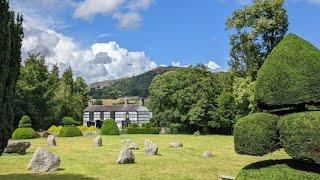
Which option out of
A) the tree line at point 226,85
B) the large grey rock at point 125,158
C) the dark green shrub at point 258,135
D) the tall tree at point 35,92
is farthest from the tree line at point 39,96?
the dark green shrub at point 258,135

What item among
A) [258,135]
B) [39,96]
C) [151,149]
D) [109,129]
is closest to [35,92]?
[39,96]

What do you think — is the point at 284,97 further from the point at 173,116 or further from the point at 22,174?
the point at 173,116

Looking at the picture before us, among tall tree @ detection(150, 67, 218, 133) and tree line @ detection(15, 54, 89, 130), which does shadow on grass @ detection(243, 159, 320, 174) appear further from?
tree line @ detection(15, 54, 89, 130)

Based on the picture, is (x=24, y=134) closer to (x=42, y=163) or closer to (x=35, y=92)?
(x=35, y=92)

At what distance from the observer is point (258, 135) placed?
39.9 feet

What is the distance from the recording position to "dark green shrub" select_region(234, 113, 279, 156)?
12.1m

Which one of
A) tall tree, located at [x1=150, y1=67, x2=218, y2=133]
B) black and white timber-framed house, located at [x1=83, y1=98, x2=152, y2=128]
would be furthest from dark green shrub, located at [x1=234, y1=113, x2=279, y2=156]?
black and white timber-framed house, located at [x1=83, y1=98, x2=152, y2=128]

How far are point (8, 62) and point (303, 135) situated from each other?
10.7m

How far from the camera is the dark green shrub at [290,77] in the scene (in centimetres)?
1207

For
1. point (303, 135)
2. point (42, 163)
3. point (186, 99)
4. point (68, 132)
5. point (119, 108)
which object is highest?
point (119, 108)

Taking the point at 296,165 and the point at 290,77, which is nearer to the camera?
the point at 290,77

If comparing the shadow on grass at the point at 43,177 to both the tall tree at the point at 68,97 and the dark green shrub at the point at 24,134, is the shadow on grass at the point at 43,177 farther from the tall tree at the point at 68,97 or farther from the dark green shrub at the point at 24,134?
the tall tree at the point at 68,97

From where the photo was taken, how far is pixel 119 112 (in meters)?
123

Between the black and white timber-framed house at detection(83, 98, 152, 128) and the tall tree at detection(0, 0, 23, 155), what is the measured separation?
101014 millimetres
